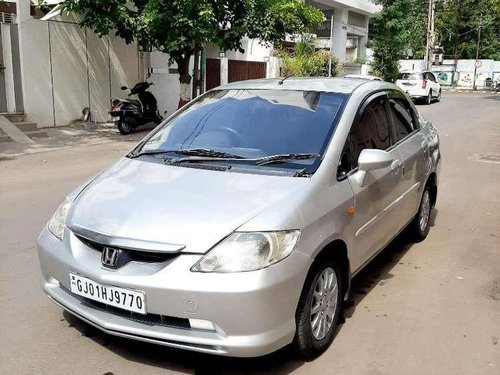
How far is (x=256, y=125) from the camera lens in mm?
3908

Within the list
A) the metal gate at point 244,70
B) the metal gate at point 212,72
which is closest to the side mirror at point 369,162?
the metal gate at point 212,72

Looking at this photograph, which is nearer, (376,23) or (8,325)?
(8,325)

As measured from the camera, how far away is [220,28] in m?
13.2

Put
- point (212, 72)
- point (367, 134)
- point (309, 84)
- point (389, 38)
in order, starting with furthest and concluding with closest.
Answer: point (389, 38) < point (212, 72) < point (309, 84) < point (367, 134)

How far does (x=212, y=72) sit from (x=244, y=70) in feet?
6.49

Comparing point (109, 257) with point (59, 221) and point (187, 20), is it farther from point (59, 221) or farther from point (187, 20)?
point (187, 20)

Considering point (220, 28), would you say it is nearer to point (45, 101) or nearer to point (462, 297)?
point (45, 101)

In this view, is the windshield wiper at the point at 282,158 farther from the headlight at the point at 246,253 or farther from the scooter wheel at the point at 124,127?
the scooter wheel at the point at 124,127

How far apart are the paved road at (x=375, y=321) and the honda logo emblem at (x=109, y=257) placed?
0.64 meters

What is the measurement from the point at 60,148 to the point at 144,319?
30.4 ft

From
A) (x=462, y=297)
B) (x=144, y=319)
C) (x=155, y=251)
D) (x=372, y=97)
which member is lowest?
(x=462, y=297)

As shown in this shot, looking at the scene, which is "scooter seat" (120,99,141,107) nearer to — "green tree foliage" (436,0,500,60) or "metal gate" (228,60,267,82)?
"metal gate" (228,60,267,82)

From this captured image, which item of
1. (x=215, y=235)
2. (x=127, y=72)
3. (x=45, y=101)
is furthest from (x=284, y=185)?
(x=127, y=72)

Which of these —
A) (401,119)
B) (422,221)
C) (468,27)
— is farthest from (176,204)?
(468,27)
